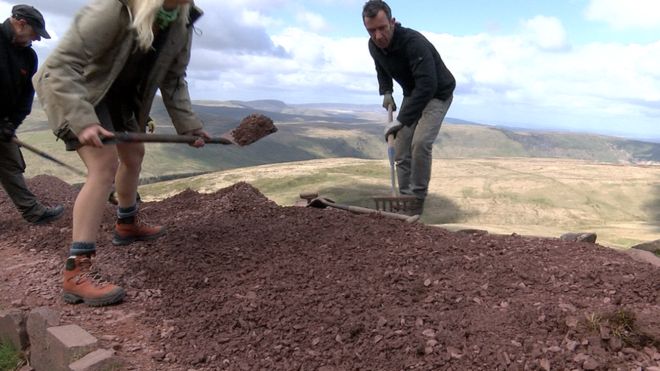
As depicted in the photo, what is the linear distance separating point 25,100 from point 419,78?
4.56 metres

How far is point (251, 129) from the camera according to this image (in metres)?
5.04

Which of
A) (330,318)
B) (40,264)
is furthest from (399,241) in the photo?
(40,264)

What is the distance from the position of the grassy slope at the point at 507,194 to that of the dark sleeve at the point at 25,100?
6.20 meters

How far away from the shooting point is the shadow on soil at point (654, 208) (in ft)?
43.5

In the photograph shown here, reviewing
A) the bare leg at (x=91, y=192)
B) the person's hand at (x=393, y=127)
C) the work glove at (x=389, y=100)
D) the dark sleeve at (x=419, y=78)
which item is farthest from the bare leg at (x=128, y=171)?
the work glove at (x=389, y=100)

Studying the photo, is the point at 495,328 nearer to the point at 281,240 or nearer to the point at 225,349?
the point at 225,349

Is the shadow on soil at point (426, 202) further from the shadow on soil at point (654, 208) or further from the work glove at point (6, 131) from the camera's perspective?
the work glove at point (6, 131)

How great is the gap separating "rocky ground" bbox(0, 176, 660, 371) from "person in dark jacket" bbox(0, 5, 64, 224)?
1285 millimetres

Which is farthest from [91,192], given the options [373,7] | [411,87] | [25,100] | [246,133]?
[411,87]

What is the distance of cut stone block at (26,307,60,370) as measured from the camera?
11.0 feet

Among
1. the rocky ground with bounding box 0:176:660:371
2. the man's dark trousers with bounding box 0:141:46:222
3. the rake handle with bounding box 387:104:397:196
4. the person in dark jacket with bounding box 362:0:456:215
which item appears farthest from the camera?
the rake handle with bounding box 387:104:397:196

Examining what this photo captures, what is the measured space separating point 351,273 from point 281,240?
104 centimetres

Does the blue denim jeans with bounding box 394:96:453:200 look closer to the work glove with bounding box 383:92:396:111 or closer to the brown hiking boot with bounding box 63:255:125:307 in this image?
the work glove with bounding box 383:92:396:111

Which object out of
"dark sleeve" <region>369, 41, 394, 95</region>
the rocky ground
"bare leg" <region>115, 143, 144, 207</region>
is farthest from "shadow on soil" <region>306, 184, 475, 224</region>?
"bare leg" <region>115, 143, 144, 207</region>
